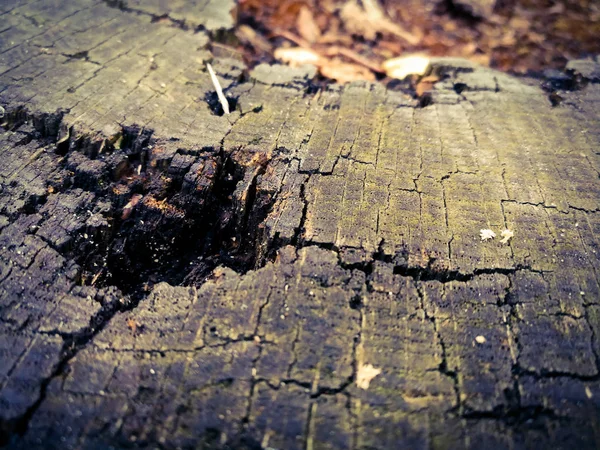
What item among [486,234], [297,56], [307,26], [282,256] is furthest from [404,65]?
[282,256]

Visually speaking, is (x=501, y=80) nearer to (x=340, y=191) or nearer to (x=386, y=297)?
(x=340, y=191)

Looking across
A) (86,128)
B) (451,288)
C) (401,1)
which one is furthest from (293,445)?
(401,1)

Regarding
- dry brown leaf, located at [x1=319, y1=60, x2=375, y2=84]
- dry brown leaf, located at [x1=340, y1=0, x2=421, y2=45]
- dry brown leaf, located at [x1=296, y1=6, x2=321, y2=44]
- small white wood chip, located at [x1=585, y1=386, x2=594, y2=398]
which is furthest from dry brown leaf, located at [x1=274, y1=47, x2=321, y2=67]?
small white wood chip, located at [x1=585, y1=386, x2=594, y2=398]

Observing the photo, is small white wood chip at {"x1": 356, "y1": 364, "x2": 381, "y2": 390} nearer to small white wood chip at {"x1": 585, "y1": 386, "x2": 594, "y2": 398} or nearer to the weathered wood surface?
the weathered wood surface

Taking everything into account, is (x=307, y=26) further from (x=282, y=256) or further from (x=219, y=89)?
(x=282, y=256)

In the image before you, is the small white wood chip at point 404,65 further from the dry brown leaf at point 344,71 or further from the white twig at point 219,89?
the white twig at point 219,89

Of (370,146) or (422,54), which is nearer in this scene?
(370,146)

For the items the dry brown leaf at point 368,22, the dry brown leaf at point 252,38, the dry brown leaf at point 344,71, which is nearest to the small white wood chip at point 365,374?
the dry brown leaf at point 344,71
